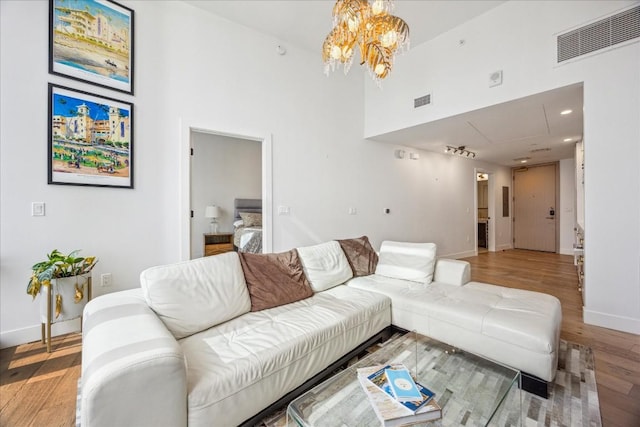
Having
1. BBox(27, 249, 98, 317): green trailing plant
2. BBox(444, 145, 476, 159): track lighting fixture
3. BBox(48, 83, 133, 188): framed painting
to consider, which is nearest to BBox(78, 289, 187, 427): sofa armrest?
BBox(27, 249, 98, 317): green trailing plant

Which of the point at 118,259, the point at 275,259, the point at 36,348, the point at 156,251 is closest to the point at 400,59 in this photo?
the point at 275,259

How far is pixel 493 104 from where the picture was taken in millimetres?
3096

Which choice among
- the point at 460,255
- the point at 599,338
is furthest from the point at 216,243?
the point at 599,338

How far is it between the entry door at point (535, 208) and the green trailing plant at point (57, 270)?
887 centimetres

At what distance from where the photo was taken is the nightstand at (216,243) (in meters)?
5.45

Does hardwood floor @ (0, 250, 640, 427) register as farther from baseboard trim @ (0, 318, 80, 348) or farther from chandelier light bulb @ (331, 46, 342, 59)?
chandelier light bulb @ (331, 46, 342, 59)

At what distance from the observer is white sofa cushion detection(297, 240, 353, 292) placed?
2441 mm

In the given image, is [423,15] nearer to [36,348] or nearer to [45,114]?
[45,114]

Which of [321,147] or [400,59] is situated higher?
[400,59]

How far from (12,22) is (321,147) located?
323 cm

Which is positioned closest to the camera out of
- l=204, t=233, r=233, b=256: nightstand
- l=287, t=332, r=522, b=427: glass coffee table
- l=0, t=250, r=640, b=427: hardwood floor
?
l=287, t=332, r=522, b=427: glass coffee table

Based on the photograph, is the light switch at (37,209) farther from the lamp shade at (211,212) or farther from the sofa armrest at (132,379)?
the lamp shade at (211,212)

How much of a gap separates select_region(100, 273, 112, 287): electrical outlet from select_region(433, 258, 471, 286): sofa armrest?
321 cm

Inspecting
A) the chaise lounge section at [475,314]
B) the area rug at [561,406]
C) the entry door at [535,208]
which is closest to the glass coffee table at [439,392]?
the area rug at [561,406]
